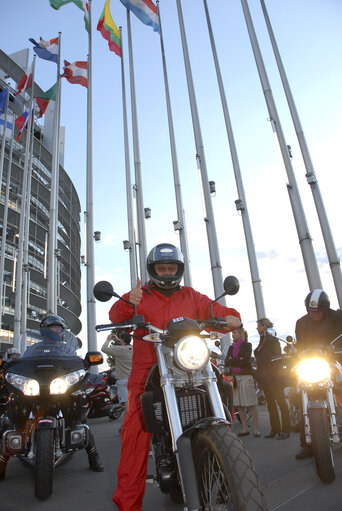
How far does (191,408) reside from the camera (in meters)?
2.43

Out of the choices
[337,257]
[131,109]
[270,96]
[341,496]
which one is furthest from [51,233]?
[341,496]

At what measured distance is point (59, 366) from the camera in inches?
168

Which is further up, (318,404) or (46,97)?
(46,97)

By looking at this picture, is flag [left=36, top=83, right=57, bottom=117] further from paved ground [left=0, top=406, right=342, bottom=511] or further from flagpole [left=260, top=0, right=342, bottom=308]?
paved ground [left=0, top=406, right=342, bottom=511]

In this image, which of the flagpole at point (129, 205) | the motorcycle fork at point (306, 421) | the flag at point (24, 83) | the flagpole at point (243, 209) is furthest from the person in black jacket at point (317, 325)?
the flag at point (24, 83)

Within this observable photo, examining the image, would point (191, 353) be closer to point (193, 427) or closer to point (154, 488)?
point (193, 427)

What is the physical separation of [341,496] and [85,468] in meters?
3.22

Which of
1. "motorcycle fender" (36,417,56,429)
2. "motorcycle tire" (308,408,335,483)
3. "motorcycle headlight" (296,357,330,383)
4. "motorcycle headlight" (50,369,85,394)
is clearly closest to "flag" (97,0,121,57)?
"motorcycle headlight" (50,369,85,394)

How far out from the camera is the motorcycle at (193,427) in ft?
5.96

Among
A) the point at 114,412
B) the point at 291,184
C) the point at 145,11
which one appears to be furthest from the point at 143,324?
the point at 145,11

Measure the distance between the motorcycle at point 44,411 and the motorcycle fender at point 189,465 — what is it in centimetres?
203

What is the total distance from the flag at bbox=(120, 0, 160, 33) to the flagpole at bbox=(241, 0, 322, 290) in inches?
153

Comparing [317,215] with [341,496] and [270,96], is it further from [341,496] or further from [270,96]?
[341,496]

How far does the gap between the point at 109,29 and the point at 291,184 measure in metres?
11.7
